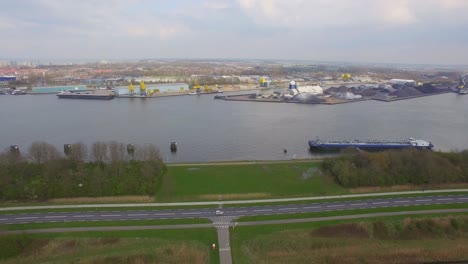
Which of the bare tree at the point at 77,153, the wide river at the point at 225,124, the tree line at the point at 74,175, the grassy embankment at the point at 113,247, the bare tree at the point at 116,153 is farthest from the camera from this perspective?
the wide river at the point at 225,124

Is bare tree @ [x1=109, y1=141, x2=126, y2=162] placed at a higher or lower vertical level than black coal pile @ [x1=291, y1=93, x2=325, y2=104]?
lower

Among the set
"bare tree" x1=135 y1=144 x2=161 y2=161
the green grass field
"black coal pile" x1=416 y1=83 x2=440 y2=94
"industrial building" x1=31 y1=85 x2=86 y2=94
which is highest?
"black coal pile" x1=416 y1=83 x2=440 y2=94

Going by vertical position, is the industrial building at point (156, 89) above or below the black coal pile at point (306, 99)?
above

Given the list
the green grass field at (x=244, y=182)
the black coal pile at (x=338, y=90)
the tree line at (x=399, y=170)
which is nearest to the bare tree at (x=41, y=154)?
the green grass field at (x=244, y=182)

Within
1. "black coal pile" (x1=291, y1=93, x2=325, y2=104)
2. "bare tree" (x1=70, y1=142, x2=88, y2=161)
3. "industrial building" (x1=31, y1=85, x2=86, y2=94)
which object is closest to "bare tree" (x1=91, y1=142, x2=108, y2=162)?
"bare tree" (x1=70, y1=142, x2=88, y2=161)

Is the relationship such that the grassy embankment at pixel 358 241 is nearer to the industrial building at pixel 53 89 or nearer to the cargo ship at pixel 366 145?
the cargo ship at pixel 366 145

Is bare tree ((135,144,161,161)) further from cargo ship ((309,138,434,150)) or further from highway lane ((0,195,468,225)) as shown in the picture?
cargo ship ((309,138,434,150))

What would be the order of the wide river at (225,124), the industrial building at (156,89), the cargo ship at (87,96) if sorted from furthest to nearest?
the industrial building at (156,89)
the cargo ship at (87,96)
the wide river at (225,124)
